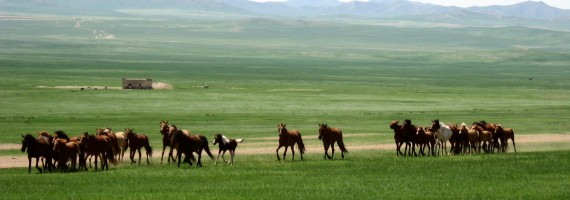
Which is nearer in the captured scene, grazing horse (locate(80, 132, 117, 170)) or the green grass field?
the green grass field

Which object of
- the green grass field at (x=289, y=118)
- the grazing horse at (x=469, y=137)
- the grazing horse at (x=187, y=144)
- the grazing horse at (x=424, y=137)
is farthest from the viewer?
the grazing horse at (x=469, y=137)

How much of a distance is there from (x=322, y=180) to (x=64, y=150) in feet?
21.1

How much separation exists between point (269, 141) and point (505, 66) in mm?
115585

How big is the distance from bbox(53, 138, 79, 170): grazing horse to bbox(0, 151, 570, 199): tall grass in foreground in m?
0.94

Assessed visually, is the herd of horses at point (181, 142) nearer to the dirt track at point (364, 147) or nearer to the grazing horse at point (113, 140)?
the grazing horse at point (113, 140)

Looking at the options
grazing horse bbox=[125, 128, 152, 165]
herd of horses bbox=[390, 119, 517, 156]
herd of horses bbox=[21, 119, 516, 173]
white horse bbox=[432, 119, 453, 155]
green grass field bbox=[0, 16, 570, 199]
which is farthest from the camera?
white horse bbox=[432, 119, 453, 155]

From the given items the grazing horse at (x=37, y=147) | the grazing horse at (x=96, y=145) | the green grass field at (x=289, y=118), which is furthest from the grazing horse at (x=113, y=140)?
the grazing horse at (x=37, y=147)

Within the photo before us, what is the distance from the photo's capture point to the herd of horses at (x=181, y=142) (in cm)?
2488

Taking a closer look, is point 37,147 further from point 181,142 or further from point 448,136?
point 448,136

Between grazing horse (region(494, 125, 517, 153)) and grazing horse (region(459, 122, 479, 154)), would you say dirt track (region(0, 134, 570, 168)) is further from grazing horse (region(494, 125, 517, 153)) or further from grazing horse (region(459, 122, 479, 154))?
grazing horse (region(459, 122, 479, 154))

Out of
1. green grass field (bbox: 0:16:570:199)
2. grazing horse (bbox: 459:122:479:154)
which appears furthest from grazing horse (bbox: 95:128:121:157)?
grazing horse (bbox: 459:122:479:154)

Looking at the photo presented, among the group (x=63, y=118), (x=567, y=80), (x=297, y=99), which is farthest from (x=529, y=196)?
(x=567, y=80)

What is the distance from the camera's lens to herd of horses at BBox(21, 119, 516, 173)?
2488cm

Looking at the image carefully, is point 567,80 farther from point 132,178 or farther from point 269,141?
point 132,178
